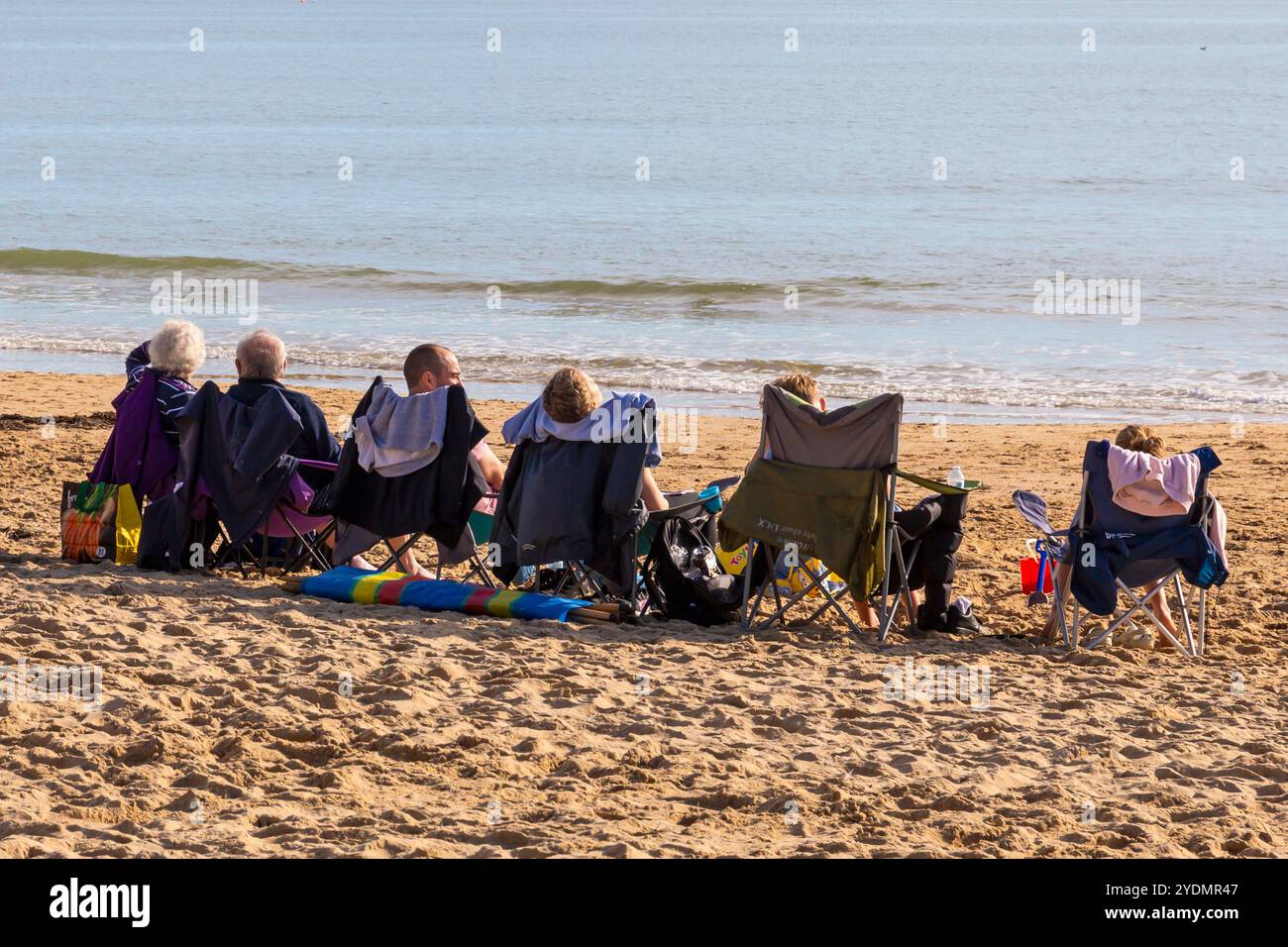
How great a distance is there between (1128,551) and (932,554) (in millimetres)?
669

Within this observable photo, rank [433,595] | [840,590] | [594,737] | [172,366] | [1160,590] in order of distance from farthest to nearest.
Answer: [172,366] → [840,590] → [433,595] → [1160,590] → [594,737]

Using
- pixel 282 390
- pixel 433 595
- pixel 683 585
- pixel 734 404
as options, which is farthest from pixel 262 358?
pixel 734 404

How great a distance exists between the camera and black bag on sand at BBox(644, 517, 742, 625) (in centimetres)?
554

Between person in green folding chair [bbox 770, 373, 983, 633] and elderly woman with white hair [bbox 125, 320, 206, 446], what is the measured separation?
7.66 ft

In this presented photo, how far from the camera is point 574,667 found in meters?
4.85

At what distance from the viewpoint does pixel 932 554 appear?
17.9 ft

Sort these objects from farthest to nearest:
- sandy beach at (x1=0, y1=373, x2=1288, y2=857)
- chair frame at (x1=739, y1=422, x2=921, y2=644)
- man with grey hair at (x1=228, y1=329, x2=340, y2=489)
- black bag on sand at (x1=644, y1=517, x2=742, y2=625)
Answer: man with grey hair at (x1=228, y1=329, x2=340, y2=489) → black bag on sand at (x1=644, y1=517, x2=742, y2=625) → chair frame at (x1=739, y1=422, x2=921, y2=644) → sandy beach at (x1=0, y1=373, x2=1288, y2=857)

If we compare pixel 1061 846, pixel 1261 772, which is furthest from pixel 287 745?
pixel 1261 772

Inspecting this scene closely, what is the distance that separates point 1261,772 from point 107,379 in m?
10.2

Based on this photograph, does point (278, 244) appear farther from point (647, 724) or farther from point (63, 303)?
point (647, 724)

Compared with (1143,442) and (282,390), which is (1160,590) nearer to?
(1143,442)

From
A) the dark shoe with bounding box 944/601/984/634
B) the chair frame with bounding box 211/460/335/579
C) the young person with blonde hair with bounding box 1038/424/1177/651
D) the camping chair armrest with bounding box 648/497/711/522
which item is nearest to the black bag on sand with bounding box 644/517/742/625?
the camping chair armrest with bounding box 648/497/711/522

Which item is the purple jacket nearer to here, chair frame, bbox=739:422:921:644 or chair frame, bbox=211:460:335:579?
Answer: chair frame, bbox=211:460:335:579
